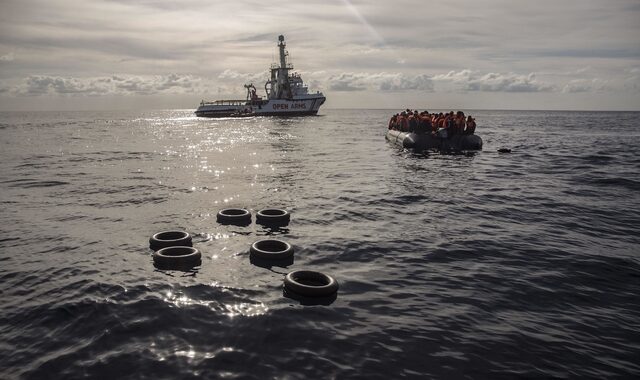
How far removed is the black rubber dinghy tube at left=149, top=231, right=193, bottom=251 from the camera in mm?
11047

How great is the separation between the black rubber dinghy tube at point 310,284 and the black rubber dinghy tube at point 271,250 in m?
1.34

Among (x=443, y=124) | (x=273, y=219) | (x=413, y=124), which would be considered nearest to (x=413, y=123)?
(x=413, y=124)

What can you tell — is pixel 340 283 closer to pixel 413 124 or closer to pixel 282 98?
pixel 413 124

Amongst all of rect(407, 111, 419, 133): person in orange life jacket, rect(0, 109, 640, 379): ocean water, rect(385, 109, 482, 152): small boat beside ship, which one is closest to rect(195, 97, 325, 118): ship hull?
rect(407, 111, 419, 133): person in orange life jacket

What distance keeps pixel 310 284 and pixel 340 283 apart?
0.71m

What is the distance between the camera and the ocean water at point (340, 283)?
6.25m

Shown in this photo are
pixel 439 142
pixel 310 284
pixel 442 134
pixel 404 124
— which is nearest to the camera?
pixel 310 284

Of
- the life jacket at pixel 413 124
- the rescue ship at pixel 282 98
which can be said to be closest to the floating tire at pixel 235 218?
the life jacket at pixel 413 124

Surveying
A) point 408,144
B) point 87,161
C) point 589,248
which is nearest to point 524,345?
point 589,248

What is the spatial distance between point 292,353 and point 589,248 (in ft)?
33.3

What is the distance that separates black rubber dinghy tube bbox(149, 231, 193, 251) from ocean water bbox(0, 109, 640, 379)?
340 millimetres

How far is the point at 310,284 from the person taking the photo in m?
9.09

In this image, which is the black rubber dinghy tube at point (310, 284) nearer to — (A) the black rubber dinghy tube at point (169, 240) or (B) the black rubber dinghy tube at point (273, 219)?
(A) the black rubber dinghy tube at point (169, 240)

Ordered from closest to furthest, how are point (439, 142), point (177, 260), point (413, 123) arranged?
point (177, 260), point (439, 142), point (413, 123)
